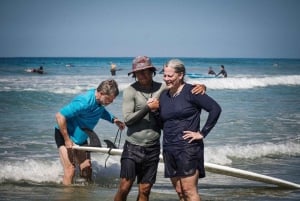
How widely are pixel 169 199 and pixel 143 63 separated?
229 centimetres

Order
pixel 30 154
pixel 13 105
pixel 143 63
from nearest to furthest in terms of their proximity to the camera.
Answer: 1. pixel 143 63
2. pixel 30 154
3. pixel 13 105

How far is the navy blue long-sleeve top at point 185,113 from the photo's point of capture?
4211mm

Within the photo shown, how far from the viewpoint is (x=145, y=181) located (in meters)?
4.77

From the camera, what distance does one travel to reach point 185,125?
4.26m

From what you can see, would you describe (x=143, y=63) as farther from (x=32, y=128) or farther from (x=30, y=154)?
(x=32, y=128)

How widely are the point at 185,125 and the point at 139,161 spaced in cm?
70

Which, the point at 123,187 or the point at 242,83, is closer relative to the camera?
the point at 123,187

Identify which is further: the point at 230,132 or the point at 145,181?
the point at 230,132

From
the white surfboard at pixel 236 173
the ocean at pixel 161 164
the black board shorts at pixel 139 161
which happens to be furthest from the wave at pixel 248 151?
the black board shorts at pixel 139 161

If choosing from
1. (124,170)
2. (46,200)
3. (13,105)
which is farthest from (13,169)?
(13,105)

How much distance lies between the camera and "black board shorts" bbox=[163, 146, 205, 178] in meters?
4.25

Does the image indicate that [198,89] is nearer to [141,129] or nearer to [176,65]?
[176,65]

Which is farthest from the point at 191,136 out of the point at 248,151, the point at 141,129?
the point at 248,151

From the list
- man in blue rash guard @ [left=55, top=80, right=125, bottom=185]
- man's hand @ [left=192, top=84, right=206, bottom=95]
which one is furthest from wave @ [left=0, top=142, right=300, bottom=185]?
man's hand @ [left=192, top=84, right=206, bottom=95]
